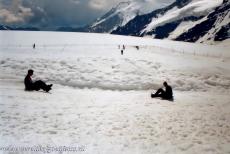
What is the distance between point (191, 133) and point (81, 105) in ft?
23.8

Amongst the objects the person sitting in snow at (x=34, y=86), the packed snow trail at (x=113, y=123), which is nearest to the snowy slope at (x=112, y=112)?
the packed snow trail at (x=113, y=123)

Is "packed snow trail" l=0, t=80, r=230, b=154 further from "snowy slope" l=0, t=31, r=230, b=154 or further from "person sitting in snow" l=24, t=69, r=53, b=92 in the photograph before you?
"person sitting in snow" l=24, t=69, r=53, b=92

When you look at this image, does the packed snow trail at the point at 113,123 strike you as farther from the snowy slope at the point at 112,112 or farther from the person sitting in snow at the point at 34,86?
the person sitting in snow at the point at 34,86

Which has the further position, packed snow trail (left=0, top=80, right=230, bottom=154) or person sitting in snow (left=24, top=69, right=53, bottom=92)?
person sitting in snow (left=24, top=69, right=53, bottom=92)

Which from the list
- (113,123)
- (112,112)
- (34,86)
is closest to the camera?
(113,123)

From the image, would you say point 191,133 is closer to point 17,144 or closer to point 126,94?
point 17,144

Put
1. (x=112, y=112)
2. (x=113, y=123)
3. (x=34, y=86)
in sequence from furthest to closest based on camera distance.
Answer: (x=34, y=86)
(x=112, y=112)
(x=113, y=123)

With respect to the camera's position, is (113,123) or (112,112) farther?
(112,112)

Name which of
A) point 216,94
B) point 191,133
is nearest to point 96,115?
point 191,133

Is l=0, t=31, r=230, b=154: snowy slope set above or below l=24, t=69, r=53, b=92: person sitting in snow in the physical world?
below

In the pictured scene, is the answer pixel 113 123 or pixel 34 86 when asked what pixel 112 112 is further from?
pixel 34 86

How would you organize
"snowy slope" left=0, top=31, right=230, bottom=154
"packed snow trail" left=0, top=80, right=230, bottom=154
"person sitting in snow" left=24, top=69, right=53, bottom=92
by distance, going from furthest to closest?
1. "person sitting in snow" left=24, top=69, right=53, bottom=92
2. "snowy slope" left=0, top=31, right=230, bottom=154
3. "packed snow trail" left=0, top=80, right=230, bottom=154

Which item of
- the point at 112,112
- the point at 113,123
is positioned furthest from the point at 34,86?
the point at 113,123

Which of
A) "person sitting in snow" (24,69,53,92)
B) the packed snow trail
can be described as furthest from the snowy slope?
"person sitting in snow" (24,69,53,92)
